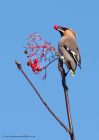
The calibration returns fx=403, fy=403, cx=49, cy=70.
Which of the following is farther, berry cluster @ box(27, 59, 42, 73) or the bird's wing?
the bird's wing

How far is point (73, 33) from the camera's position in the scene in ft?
17.3

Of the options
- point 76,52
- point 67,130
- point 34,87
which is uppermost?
point 34,87

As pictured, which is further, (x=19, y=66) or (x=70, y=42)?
(x=70, y=42)

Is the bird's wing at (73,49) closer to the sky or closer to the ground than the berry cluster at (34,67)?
closer to the ground

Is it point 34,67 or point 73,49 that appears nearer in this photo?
point 34,67

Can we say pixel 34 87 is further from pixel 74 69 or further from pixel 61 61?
pixel 74 69

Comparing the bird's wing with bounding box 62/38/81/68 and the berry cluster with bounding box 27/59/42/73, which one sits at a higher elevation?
the berry cluster with bounding box 27/59/42/73

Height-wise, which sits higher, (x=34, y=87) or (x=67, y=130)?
(x=34, y=87)

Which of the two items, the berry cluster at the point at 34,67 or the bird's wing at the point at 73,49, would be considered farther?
the bird's wing at the point at 73,49

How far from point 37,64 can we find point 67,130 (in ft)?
3.09

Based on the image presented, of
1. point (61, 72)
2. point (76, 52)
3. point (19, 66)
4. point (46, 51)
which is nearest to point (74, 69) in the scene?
point (76, 52)

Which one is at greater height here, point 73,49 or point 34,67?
point 34,67

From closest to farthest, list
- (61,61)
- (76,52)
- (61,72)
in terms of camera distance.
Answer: (61,72)
(61,61)
(76,52)

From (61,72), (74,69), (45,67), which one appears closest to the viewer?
(61,72)
